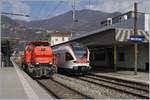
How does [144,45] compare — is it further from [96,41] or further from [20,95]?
[20,95]

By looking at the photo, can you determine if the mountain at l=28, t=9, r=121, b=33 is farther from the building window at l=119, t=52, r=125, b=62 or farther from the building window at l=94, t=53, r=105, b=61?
the building window at l=119, t=52, r=125, b=62

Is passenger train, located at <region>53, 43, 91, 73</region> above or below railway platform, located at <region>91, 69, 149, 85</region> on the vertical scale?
above

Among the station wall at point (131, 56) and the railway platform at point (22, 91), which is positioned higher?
the station wall at point (131, 56)

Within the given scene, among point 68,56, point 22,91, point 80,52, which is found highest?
point 80,52

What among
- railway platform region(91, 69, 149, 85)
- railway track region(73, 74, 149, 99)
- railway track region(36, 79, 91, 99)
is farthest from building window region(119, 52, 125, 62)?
railway track region(36, 79, 91, 99)

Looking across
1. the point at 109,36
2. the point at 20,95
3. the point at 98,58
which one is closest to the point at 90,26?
the point at 98,58

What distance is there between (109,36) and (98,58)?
2129cm

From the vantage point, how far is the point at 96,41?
138 ft

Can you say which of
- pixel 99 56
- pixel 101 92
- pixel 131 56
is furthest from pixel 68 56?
pixel 99 56

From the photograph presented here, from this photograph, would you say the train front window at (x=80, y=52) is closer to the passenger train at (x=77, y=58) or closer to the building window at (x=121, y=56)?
the passenger train at (x=77, y=58)

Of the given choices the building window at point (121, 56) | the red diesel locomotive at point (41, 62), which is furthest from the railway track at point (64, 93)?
the building window at point (121, 56)

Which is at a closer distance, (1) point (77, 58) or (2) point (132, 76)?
(2) point (132, 76)

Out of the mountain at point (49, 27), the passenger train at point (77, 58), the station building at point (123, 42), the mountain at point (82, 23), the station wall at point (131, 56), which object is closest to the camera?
the passenger train at point (77, 58)

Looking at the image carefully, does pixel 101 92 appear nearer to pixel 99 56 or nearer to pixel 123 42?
pixel 123 42
